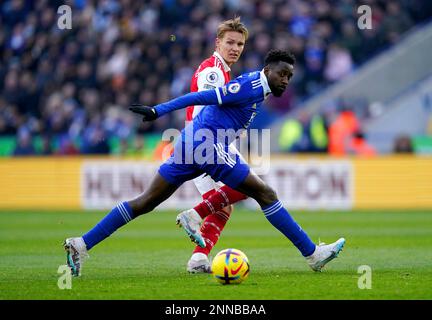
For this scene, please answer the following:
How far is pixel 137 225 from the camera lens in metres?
17.2

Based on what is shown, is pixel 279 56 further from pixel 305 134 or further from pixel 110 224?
pixel 305 134

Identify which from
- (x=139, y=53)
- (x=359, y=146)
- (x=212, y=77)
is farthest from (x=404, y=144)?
(x=212, y=77)

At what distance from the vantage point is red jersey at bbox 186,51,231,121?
366 inches

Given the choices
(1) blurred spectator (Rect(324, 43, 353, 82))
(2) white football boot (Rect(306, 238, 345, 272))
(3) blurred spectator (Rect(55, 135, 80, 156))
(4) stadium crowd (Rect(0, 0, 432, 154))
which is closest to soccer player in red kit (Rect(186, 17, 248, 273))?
(2) white football boot (Rect(306, 238, 345, 272))

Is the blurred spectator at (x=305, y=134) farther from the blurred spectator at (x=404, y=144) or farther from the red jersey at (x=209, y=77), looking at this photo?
the red jersey at (x=209, y=77)

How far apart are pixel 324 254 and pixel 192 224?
4.37 ft

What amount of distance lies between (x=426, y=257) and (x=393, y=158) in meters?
10.6

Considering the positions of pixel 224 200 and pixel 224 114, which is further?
pixel 224 200

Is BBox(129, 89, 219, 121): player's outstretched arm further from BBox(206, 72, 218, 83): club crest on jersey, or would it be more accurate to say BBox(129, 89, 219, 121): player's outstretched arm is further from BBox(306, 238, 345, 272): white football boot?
BBox(306, 238, 345, 272): white football boot

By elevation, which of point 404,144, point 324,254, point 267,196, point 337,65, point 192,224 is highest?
point 337,65

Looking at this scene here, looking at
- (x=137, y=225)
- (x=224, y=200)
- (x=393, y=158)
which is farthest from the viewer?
(x=393, y=158)

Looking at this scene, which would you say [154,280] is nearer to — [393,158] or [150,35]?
[393,158]

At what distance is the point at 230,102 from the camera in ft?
27.9
